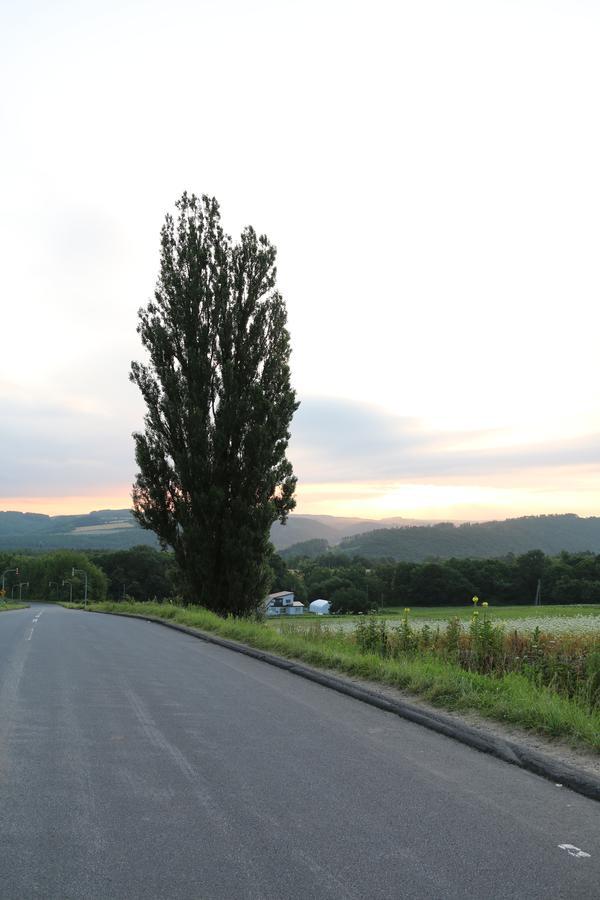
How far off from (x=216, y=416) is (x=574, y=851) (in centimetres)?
2043

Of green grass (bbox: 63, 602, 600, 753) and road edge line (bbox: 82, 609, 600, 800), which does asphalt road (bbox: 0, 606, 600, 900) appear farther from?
green grass (bbox: 63, 602, 600, 753)

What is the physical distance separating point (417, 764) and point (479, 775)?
51 cm

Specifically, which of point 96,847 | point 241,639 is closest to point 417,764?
point 96,847

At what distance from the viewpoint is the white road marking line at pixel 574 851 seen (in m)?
4.13

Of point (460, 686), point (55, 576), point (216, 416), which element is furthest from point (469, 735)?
point (55, 576)

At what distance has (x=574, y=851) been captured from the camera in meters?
4.20

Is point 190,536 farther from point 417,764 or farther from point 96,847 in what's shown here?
point 96,847

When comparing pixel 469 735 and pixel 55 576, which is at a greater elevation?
pixel 469 735

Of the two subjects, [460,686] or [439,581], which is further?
[439,581]

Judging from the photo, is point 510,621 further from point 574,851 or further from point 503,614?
point 574,851

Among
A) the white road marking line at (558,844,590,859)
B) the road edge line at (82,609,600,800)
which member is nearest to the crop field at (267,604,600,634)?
the road edge line at (82,609,600,800)

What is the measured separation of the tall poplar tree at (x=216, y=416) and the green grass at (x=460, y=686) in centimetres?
877

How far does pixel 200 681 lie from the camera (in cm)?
1055

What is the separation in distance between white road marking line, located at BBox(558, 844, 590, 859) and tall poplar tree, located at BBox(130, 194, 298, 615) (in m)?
18.8
